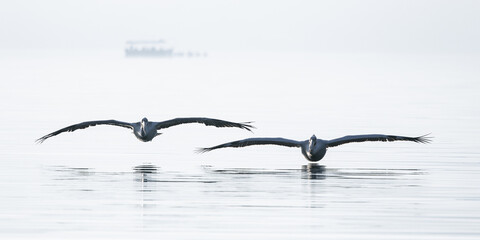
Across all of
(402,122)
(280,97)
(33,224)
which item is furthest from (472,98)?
(33,224)

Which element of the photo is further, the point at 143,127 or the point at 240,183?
the point at 143,127

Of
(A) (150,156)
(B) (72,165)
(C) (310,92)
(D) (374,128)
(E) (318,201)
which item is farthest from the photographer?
(C) (310,92)

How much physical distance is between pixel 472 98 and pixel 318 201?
46336mm

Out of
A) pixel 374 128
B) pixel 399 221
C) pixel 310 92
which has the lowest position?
pixel 399 221

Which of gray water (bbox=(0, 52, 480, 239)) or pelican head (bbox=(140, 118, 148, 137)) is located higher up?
pelican head (bbox=(140, 118, 148, 137))

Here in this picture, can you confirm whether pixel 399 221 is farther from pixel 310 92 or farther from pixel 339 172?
pixel 310 92

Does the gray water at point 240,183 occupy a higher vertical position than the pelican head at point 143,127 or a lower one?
lower

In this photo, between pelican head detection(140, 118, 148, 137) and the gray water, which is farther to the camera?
pelican head detection(140, 118, 148, 137)

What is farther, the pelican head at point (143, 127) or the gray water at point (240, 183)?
the pelican head at point (143, 127)

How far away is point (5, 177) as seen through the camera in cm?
3077

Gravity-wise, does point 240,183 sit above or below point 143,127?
below

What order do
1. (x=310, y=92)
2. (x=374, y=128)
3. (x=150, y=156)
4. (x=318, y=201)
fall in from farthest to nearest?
(x=310, y=92)
(x=374, y=128)
(x=150, y=156)
(x=318, y=201)

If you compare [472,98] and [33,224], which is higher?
[472,98]

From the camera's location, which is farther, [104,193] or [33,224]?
[104,193]
